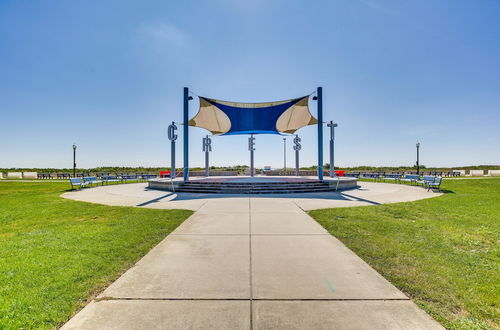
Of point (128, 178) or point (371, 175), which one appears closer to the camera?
point (128, 178)

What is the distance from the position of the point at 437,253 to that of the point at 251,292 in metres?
3.78

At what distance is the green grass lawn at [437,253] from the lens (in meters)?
2.77

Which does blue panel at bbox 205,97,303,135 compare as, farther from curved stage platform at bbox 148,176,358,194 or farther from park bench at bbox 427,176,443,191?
park bench at bbox 427,176,443,191

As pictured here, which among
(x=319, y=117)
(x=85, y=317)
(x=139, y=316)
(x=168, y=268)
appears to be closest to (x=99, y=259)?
(x=168, y=268)

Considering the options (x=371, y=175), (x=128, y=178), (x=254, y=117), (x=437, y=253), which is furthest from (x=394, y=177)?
(x=128, y=178)

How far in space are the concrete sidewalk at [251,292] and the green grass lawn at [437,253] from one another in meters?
0.35

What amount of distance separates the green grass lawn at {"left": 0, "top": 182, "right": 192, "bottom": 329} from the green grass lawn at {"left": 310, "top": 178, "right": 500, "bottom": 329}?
4255 mm

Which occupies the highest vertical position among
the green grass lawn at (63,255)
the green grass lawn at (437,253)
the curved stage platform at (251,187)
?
the curved stage platform at (251,187)

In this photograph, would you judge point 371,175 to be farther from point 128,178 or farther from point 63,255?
point 63,255

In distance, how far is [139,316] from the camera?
101 inches

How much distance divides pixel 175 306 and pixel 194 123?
1979 centimetres

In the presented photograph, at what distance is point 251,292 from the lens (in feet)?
9.93

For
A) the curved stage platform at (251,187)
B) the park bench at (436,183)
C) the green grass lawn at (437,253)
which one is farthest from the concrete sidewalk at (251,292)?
the park bench at (436,183)

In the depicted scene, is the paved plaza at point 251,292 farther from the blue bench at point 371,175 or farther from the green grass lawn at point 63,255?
the blue bench at point 371,175
